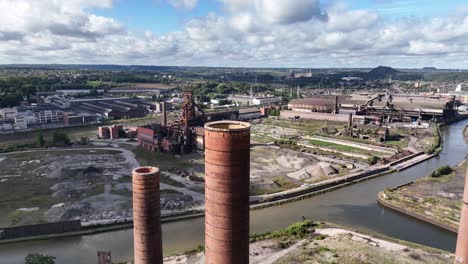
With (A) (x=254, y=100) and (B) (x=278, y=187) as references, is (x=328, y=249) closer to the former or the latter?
(B) (x=278, y=187)

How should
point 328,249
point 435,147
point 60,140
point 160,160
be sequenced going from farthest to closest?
point 60,140
point 435,147
point 160,160
point 328,249

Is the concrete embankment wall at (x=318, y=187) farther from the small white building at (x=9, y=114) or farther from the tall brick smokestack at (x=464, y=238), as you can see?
the small white building at (x=9, y=114)

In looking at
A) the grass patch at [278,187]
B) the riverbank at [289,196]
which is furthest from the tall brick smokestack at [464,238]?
the grass patch at [278,187]

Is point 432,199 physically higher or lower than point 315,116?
lower

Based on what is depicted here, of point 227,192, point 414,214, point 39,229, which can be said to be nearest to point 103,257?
point 39,229

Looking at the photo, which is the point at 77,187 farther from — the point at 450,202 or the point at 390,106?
the point at 390,106

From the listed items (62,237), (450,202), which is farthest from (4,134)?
(450,202)
